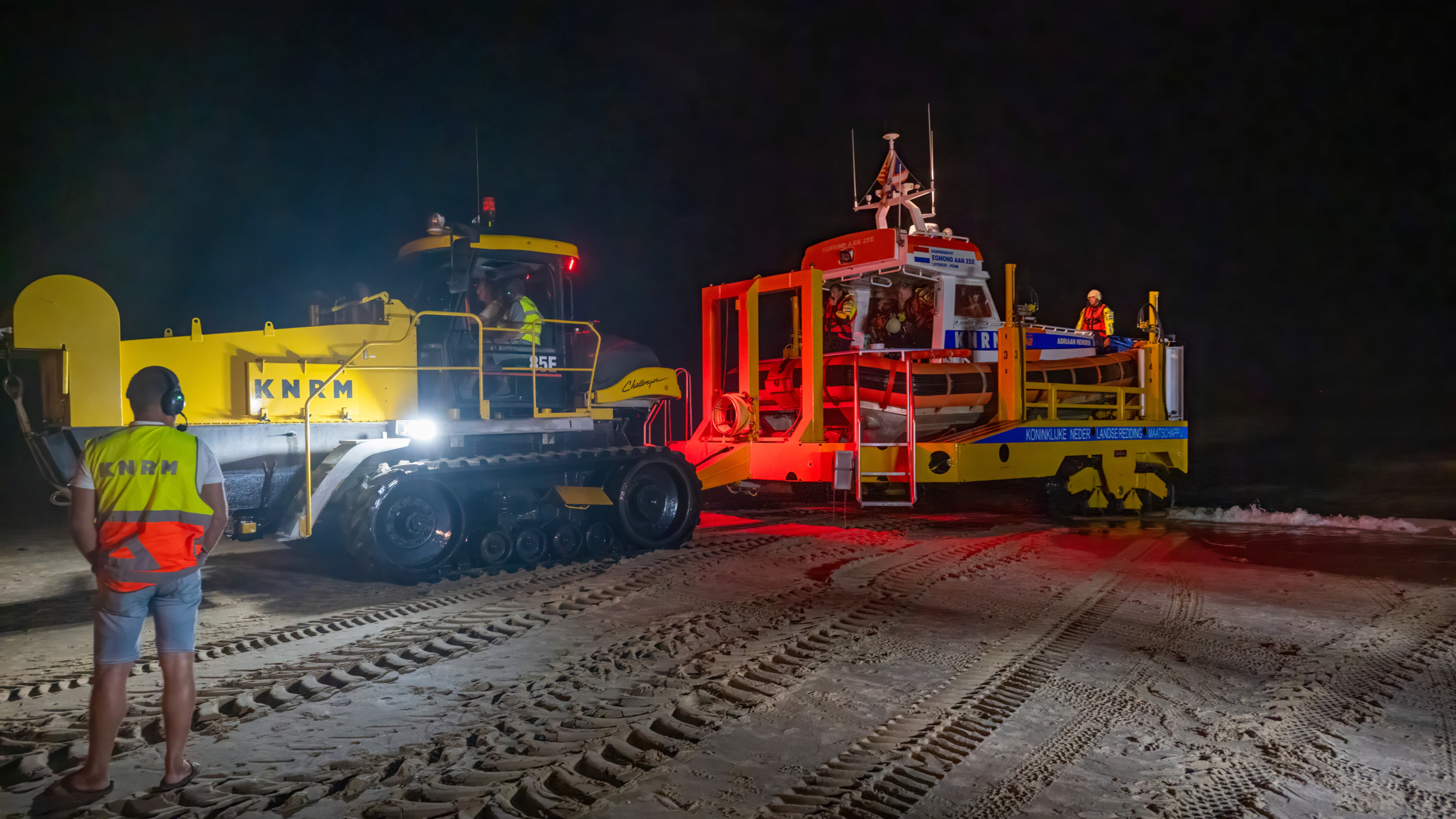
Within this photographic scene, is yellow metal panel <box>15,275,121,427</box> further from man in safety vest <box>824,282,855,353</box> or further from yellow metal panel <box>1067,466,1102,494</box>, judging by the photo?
yellow metal panel <box>1067,466,1102,494</box>

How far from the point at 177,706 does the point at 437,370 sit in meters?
4.81

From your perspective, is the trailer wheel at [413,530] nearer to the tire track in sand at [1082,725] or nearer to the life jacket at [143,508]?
the life jacket at [143,508]

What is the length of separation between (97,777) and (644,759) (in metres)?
2.12

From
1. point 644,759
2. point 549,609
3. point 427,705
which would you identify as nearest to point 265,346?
point 549,609

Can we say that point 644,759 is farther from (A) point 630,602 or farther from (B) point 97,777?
(A) point 630,602

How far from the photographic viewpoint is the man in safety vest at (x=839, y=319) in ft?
40.1

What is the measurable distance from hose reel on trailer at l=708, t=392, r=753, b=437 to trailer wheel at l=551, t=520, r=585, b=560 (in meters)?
2.81

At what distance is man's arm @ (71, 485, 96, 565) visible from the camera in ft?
11.0

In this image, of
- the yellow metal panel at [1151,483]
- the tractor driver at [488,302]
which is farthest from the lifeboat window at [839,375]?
the yellow metal panel at [1151,483]

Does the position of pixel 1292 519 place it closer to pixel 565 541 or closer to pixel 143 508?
pixel 565 541

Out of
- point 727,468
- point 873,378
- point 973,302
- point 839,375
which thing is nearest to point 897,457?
point 873,378

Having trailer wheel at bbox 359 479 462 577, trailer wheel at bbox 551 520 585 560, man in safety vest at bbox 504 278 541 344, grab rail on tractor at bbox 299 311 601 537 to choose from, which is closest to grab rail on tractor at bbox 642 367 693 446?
grab rail on tractor at bbox 299 311 601 537

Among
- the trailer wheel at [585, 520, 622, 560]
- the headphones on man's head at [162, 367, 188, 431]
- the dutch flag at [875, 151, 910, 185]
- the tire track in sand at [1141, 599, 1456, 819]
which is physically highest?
the dutch flag at [875, 151, 910, 185]

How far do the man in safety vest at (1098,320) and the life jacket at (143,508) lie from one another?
12.3 metres
